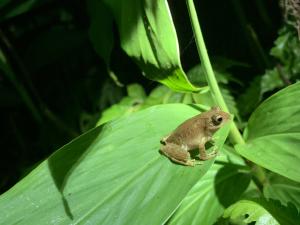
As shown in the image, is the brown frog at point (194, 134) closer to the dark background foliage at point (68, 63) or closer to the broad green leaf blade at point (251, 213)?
the broad green leaf blade at point (251, 213)

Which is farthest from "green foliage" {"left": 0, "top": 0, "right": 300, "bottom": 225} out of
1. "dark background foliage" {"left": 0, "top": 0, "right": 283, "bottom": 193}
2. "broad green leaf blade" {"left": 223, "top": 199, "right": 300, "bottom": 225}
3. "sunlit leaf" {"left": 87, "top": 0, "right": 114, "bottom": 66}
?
"dark background foliage" {"left": 0, "top": 0, "right": 283, "bottom": 193}

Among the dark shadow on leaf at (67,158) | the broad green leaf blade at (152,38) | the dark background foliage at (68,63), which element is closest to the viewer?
the broad green leaf blade at (152,38)

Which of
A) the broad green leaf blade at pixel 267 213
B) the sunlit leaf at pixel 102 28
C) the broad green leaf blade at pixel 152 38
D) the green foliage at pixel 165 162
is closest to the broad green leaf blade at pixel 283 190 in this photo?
the green foliage at pixel 165 162

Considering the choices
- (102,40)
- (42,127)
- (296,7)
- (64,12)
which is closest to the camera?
(296,7)

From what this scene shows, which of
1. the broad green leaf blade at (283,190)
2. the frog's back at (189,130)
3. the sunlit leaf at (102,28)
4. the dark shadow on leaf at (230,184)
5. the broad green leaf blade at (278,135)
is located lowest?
the broad green leaf blade at (283,190)

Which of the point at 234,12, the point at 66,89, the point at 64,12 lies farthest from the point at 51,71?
the point at 234,12

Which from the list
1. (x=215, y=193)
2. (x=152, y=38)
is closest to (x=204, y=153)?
(x=215, y=193)

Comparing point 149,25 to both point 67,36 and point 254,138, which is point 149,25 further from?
point 67,36

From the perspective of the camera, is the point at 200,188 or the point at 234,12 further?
the point at 234,12
